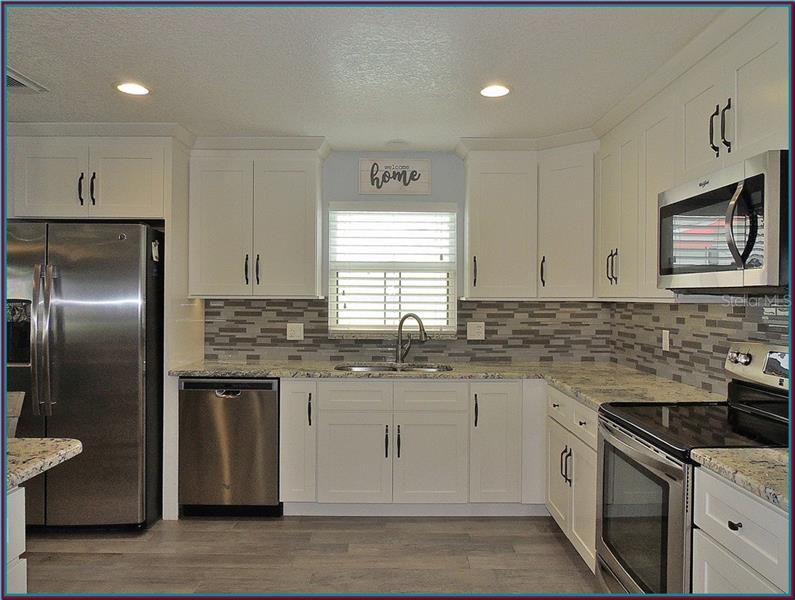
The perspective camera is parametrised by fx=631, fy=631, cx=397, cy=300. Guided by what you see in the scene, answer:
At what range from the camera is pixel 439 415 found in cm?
372

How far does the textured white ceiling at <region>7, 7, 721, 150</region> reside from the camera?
2244 mm

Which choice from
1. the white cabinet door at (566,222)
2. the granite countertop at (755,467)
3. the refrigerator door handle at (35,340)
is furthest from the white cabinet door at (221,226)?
the granite countertop at (755,467)

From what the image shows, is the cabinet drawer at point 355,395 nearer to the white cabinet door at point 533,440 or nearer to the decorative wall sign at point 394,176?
the white cabinet door at point 533,440

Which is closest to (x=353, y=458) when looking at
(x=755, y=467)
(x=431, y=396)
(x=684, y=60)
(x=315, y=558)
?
(x=431, y=396)

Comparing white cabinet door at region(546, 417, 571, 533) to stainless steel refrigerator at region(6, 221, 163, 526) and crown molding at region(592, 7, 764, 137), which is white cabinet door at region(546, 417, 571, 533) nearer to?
crown molding at region(592, 7, 764, 137)

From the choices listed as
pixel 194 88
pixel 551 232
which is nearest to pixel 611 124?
pixel 551 232

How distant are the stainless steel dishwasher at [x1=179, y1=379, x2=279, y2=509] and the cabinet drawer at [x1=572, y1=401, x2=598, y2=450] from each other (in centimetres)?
170

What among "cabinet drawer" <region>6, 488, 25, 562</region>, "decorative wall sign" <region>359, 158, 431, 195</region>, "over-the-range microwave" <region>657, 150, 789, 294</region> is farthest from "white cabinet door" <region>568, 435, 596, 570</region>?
"cabinet drawer" <region>6, 488, 25, 562</region>

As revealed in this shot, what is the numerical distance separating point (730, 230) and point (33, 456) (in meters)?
2.08

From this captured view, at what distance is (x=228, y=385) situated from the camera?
370cm

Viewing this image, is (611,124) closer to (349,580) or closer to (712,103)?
(712,103)

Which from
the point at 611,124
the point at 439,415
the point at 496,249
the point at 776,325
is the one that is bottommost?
the point at 439,415

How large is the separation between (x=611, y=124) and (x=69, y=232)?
2997mm

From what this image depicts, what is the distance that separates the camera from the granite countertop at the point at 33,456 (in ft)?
4.73
